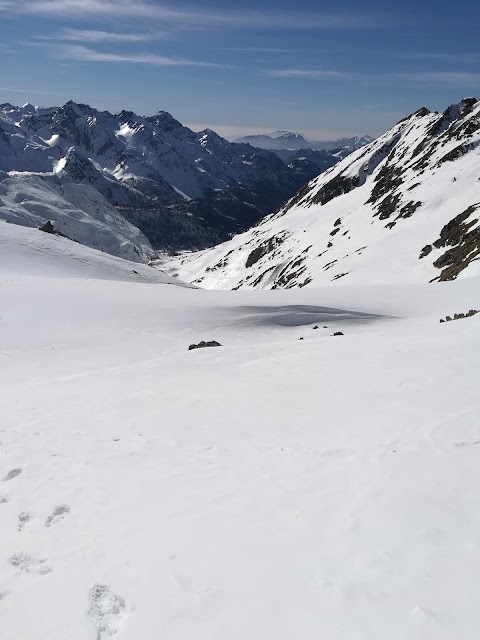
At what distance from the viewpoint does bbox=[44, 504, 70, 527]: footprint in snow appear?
24.2ft

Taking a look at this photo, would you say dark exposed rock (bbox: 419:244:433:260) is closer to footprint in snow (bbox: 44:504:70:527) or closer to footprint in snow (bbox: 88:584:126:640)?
footprint in snow (bbox: 44:504:70:527)

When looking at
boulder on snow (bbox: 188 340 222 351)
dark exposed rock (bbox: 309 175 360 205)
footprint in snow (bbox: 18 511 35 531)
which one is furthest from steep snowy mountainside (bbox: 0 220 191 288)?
dark exposed rock (bbox: 309 175 360 205)

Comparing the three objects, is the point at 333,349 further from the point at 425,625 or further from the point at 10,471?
the point at 425,625

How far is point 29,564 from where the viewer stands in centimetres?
643

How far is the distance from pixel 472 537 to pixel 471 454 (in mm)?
2213

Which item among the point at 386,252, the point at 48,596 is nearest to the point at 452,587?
the point at 48,596

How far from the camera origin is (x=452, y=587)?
512 centimetres

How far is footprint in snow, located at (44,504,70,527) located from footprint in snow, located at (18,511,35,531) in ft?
0.99

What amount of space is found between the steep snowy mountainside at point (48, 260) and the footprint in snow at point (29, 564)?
119ft

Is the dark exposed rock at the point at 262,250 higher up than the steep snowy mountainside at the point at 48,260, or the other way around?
the steep snowy mountainside at the point at 48,260

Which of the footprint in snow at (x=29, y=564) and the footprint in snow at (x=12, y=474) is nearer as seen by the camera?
the footprint in snow at (x=29, y=564)

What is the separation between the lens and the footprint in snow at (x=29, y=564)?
20.6 feet

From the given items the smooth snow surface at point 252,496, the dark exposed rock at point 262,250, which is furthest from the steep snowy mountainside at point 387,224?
the smooth snow surface at point 252,496

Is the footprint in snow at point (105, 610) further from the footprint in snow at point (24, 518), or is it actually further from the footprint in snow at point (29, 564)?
the footprint in snow at point (24, 518)
